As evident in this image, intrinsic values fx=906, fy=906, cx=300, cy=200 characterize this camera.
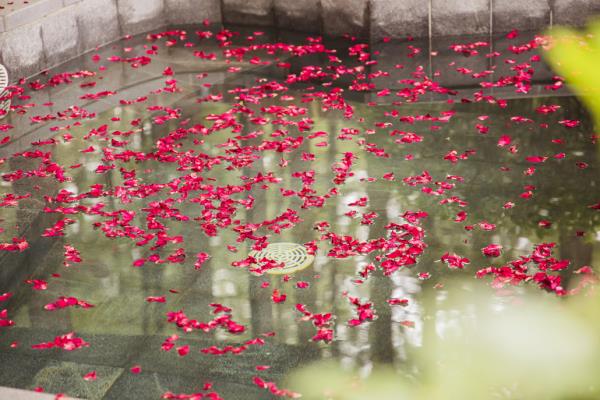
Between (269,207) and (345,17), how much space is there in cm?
451

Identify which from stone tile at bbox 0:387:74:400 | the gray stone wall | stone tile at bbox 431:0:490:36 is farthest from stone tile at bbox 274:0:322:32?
stone tile at bbox 0:387:74:400

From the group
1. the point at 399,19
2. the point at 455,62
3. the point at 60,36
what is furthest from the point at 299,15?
the point at 60,36

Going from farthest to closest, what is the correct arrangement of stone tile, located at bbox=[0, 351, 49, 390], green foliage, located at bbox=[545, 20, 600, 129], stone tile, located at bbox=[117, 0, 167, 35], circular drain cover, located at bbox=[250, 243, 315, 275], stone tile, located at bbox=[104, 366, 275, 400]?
stone tile, located at bbox=[117, 0, 167, 35], green foliage, located at bbox=[545, 20, 600, 129], circular drain cover, located at bbox=[250, 243, 315, 275], stone tile, located at bbox=[0, 351, 49, 390], stone tile, located at bbox=[104, 366, 275, 400]

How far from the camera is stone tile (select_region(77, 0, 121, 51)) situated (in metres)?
10.4

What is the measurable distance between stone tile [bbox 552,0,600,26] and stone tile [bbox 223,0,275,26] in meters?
3.40

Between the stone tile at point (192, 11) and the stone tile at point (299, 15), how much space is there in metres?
0.89

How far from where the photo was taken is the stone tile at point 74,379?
185 inches

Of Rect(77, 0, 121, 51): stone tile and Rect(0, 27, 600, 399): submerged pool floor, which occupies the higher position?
Rect(77, 0, 121, 51): stone tile

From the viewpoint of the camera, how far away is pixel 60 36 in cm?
1007

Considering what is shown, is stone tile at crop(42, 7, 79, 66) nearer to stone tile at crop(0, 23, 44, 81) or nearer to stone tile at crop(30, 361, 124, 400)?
stone tile at crop(0, 23, 44, 81)

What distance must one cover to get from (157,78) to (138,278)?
4.19 metres

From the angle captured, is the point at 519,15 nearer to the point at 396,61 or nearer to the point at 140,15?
the point at 396,61

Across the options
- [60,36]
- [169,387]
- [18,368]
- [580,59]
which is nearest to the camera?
[169,387]

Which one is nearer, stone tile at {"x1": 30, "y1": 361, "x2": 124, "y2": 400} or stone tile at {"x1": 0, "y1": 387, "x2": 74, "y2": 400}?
stone tile at {"x1": 0, "y1": 387, "x2": 74, "y2": 400}
